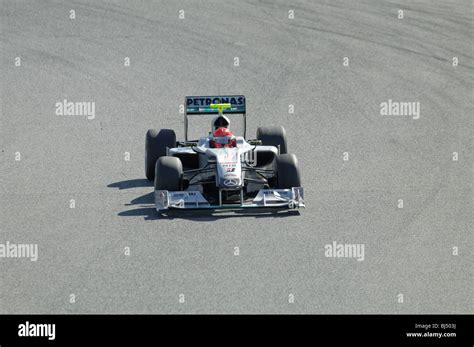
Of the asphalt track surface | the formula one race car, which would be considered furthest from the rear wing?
the asphalt track surface

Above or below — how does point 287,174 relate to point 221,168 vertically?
below

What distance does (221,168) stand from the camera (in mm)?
17281

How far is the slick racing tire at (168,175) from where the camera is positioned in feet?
57.0

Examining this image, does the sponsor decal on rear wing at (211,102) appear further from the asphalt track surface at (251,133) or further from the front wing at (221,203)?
the front wing at (221,203)

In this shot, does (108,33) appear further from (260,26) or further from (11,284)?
(11,284)

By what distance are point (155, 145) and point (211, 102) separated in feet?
3.86

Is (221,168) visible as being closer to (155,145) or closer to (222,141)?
(222,141)

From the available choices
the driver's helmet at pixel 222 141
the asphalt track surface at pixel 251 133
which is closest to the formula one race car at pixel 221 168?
the driver's helmet at pixel 222 141

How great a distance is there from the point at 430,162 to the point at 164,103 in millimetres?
6686

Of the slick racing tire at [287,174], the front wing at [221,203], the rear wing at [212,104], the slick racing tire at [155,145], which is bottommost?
the front wing at [221,203]

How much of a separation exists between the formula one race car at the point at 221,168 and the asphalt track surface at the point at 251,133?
0.30 meters

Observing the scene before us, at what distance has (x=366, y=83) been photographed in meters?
25.7

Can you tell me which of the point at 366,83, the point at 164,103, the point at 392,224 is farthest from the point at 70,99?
the point at 392,224

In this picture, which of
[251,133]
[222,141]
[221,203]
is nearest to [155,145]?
[222,141]
